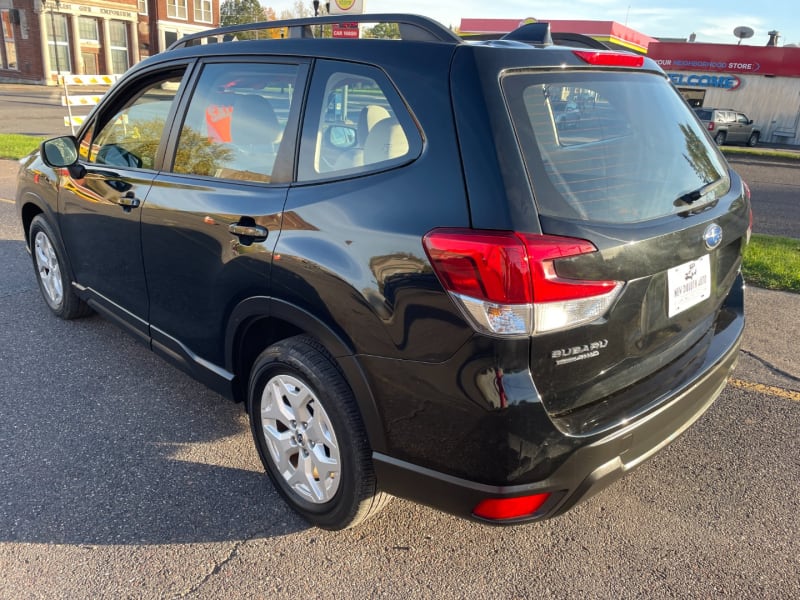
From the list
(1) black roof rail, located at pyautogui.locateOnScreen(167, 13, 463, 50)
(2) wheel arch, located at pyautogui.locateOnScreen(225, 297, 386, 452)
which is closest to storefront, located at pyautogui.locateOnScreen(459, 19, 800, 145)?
(1) black roof rail, located at pyautogui.locateOnScreen(167, 13, 463, 50)

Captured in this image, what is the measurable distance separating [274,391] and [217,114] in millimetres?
1348

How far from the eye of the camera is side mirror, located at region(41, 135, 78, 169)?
3775mm

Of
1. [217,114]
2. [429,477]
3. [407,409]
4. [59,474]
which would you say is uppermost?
[217,114]

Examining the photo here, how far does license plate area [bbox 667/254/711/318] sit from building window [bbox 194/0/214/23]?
63308 millimetres

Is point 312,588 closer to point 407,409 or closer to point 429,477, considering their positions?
point 429,477

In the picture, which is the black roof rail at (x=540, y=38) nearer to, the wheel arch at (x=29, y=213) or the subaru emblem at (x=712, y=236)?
the subaru emblem at (x=712, y=236)

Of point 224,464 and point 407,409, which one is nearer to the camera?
point 407,409

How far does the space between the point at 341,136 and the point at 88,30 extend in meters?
53.1

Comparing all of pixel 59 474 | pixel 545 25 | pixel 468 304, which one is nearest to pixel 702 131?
pixel 545 25

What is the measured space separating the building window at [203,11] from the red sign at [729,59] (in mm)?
40984

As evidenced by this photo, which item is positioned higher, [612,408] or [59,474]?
[612,408]

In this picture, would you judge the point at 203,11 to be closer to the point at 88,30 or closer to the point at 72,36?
the point at 88,30

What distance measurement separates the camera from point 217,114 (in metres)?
3.06

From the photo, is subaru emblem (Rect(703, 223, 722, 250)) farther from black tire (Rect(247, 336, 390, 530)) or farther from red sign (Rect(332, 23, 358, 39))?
red sign (Rect(332, 23, 358, 39))
